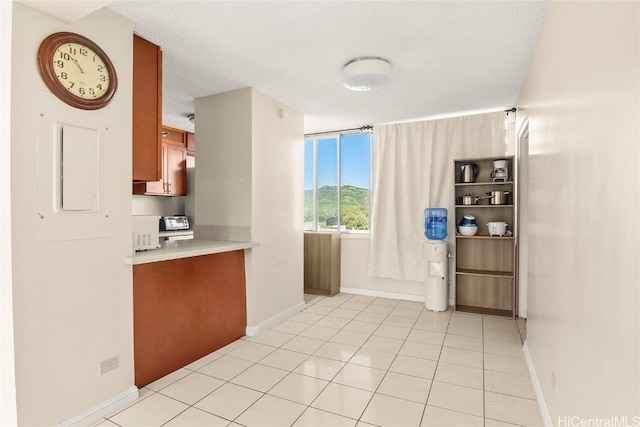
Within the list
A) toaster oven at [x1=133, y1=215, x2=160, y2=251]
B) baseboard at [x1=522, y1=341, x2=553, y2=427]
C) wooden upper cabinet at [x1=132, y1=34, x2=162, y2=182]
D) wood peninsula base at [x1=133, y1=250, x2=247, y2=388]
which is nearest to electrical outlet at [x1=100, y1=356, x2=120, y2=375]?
wood peninsula base at [x1=133, y1=250, x2=247, y2=388]

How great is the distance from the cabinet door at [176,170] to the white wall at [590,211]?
5076mm

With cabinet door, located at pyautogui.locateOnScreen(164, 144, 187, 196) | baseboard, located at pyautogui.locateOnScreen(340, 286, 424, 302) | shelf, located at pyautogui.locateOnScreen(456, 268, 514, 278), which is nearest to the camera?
shelf, located at pyautogui.locateOnScreen(456, 268, 514, 278)

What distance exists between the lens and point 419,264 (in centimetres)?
466

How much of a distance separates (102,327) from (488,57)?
3.49 m

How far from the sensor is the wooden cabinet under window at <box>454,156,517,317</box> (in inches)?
161

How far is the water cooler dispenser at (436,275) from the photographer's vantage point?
4.24m

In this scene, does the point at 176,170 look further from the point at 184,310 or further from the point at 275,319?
the point at 184,310

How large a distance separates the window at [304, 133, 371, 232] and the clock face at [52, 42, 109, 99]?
3687 mm

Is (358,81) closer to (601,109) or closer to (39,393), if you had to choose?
(601,109)

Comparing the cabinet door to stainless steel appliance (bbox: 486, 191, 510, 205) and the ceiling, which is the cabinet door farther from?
stainless steel appliance (bbox: 486, 191, 510, 205)

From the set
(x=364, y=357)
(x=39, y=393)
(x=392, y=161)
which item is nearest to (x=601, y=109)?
(x=364, y=357)

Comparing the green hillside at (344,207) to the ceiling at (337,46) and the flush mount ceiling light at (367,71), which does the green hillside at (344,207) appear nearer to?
the ceiling at (337,46)

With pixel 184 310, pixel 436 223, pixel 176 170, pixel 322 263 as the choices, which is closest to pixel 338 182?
pixel 322 263

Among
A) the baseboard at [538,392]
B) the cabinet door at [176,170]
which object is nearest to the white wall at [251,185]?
the cabinet door at [176,170]
